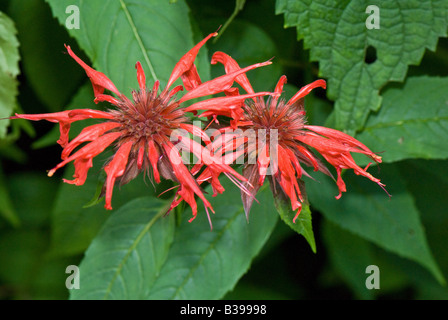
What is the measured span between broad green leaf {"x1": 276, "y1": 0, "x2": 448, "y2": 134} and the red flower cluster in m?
0.06

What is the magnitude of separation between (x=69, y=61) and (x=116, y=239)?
360 mm

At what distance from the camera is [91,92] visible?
0.70 m

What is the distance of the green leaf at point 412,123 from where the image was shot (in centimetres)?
66

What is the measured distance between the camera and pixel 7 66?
653 millimetres

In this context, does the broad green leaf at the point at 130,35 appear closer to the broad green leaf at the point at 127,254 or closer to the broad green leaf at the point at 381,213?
the broad green leaf at the point at 127,254

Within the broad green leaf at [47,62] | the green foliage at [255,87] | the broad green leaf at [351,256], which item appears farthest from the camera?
the broad green leaf at [351,256]

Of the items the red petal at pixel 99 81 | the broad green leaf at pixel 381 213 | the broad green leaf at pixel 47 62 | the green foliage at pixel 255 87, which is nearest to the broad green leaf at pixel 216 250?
the green foliage at pixel 255 87

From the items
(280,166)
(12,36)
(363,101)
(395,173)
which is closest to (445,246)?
A: (395,173)

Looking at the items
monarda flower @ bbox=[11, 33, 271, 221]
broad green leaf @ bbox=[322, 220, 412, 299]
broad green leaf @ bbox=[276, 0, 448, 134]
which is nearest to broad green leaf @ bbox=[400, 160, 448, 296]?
broad green leaf @ bbox=[322, 220, 412, 299]

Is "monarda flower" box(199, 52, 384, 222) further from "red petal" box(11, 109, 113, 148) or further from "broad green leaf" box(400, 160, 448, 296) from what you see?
"broad green leaf" box(400, 160, 448, 296)

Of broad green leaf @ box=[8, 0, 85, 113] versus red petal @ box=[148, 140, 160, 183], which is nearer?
red petal @ box=[148, 140, 160, 183]

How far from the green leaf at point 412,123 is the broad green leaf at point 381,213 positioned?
14cm

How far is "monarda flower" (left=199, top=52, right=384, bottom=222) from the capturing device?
1.64 ft

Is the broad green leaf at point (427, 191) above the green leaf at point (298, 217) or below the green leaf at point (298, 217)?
below
